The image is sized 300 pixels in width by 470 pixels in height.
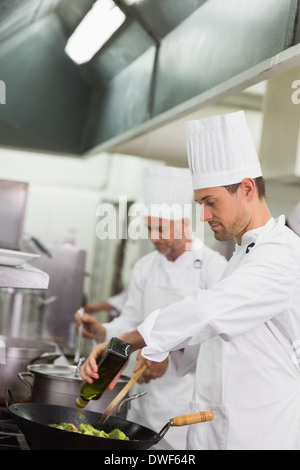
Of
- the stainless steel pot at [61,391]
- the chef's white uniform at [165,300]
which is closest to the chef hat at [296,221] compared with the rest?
the chef's white uniform at [165,300]

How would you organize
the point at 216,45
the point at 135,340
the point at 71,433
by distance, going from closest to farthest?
the point at 71,433 < the point at 135,340 < the point at 216,45

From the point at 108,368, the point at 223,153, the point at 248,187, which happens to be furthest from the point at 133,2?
the point at 108,368

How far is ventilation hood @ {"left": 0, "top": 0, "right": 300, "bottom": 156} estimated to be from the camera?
2.08 metres

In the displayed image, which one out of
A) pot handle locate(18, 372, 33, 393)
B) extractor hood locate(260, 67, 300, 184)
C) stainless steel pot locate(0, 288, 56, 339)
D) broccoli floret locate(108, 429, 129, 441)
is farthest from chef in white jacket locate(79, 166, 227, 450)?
extractor hood locate(260, 67, 300, 184)

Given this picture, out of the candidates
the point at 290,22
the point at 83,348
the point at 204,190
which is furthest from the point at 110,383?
the point at 83,348

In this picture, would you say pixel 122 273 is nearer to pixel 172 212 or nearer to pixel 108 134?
pixel 108 134

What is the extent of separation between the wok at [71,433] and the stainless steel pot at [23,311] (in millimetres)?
1789

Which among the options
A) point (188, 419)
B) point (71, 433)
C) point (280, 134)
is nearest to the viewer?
point (71, 433)

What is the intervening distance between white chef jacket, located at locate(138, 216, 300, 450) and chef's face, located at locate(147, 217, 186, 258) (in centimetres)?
76

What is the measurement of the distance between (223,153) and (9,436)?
0.96 metres

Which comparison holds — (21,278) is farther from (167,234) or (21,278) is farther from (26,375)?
(167,234)

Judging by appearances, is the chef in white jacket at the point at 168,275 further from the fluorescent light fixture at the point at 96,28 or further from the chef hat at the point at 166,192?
the fluorescent light fixture at the point at 96,28

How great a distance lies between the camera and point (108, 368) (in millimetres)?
1540

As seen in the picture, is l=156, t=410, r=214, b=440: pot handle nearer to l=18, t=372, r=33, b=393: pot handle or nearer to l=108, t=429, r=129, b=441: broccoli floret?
l=108, t=429, r=129, b=441: broccoli floret
